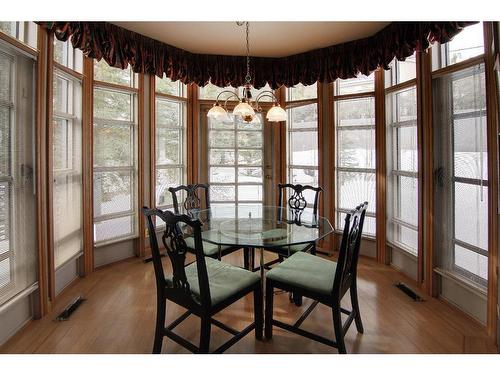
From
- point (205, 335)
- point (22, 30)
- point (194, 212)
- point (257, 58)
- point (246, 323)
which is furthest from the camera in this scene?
point (257, 58)

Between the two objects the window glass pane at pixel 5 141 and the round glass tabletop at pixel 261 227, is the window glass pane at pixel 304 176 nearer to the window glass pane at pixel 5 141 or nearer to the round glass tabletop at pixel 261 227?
the round glass tabletop at pixel 261 227

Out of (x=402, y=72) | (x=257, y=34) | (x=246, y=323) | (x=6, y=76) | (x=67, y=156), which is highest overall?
(x=257, y=34)

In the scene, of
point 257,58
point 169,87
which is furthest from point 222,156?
point 257,58

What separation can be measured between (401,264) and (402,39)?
210 centimetres

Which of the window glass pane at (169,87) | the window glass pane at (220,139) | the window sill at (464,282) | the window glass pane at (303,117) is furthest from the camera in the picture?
the window glass pane at (220,139)

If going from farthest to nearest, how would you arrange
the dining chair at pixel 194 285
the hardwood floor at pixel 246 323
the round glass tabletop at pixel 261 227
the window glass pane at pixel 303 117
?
the window glass pane at pixel 303 117 < the round glass tabletop at pixel 261 227 < the hardwood floor at pixel 246 323 < the dining chair at pixel 194 285

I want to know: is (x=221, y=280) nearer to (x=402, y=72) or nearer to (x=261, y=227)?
(x=261, y=227)

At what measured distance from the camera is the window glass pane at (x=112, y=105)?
9.36 feet

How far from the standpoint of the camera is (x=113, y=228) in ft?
9.96

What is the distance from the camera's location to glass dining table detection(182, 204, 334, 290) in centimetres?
182

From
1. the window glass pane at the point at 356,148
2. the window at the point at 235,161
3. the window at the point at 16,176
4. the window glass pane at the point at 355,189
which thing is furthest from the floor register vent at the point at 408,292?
the window at the point at 16,176

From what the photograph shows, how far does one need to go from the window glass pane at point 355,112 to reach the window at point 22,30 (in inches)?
115

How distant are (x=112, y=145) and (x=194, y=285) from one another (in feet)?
6.67

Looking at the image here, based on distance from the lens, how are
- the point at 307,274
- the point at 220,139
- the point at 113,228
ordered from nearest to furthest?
the point at 307,274 → the point at 113,228 → the point at 220,139
